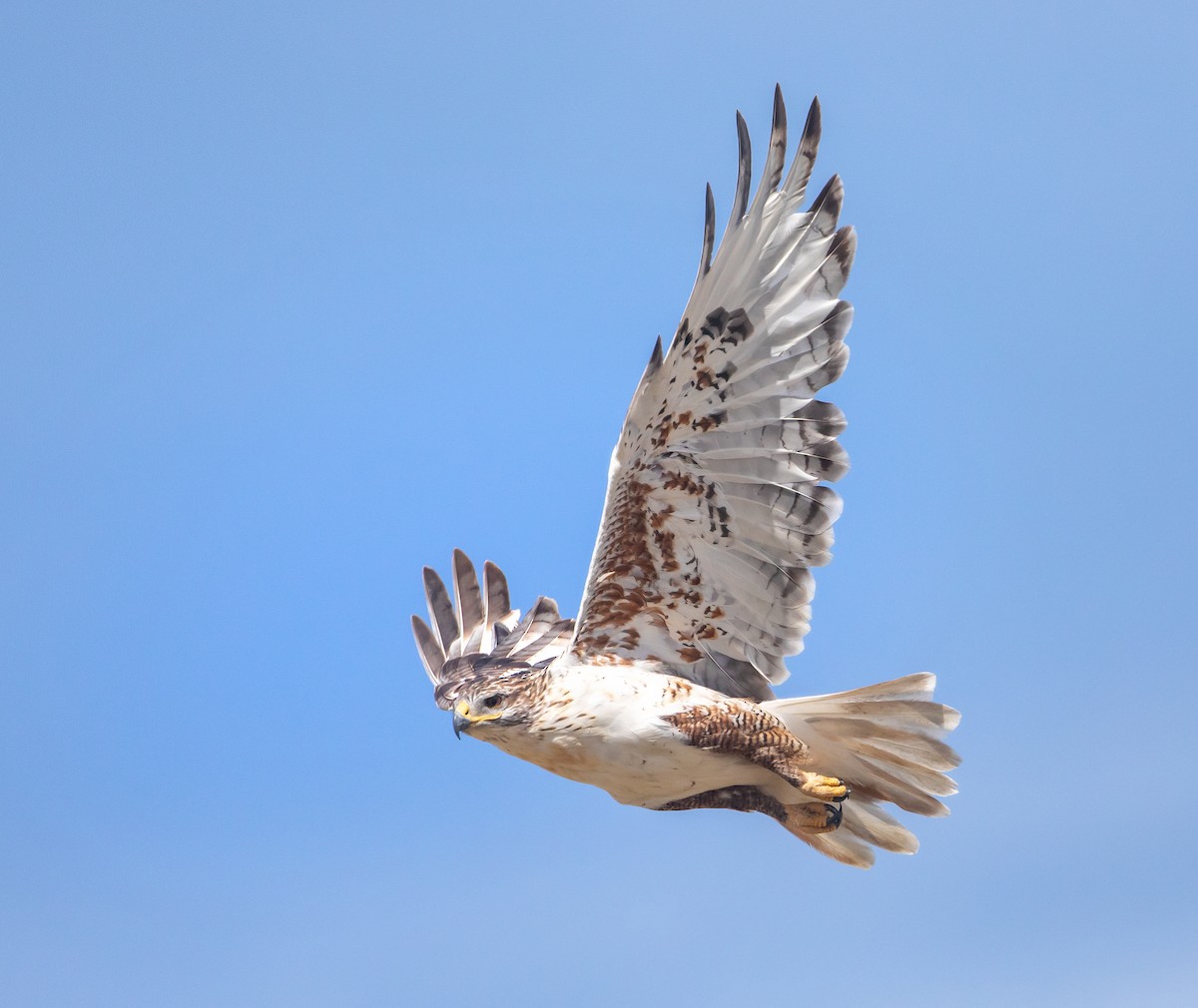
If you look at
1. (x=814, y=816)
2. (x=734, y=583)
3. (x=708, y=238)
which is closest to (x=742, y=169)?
(x=708, y=238)

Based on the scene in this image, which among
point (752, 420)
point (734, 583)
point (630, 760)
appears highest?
point (752, 420)

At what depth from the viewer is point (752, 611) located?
9641 mm

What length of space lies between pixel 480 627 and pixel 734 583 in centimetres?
339

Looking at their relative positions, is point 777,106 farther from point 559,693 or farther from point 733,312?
point 559,693

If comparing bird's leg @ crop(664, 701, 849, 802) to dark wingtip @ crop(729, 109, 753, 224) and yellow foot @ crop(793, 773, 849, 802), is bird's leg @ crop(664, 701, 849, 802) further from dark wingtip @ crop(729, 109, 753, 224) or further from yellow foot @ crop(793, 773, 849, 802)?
dark wingtip @ crop(729, 109, 753, 224)

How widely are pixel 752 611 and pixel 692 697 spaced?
598mm

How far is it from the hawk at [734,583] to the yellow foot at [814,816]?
1 centimetres

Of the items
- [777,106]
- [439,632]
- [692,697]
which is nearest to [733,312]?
[777,106]

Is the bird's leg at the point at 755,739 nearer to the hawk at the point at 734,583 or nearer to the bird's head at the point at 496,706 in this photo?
the hawk at the point at 734,583

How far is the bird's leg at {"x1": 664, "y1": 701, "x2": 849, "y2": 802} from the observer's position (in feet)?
30.6

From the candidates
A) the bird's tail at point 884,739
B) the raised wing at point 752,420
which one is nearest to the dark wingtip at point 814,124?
the raised wing at point 752,420

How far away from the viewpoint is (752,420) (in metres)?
9.30

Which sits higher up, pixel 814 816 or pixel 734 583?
pixel 734 583

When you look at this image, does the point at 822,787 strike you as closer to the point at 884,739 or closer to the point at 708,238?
the point at 884,739
